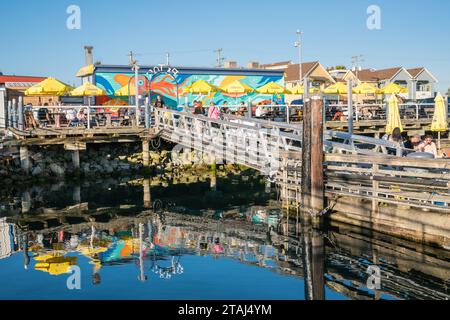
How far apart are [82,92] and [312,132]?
17.3 metres

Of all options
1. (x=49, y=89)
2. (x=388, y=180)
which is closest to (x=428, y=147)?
(x=388, y=180)

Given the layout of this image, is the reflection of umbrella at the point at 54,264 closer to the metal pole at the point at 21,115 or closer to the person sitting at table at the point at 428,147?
the person sitting at table at the point at 428,147

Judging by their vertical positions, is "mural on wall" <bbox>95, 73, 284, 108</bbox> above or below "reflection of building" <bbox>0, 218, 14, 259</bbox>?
above

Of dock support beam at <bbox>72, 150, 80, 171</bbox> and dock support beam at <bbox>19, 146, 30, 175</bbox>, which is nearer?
dock support beam at <bbox>19, 146, 30, 175</bbox>

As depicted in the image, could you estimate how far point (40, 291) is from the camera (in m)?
10.4

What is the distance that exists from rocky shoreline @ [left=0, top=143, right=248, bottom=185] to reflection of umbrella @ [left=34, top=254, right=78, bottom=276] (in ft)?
41.8

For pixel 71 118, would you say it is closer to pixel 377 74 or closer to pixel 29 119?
pixel 29 119

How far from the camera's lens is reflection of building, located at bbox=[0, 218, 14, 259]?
1342 cm

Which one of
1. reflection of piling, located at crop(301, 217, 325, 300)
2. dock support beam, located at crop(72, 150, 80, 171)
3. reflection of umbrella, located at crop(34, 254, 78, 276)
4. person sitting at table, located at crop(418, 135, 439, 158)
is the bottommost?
reflection of piling, located at crop(301, 217, 325, 300)

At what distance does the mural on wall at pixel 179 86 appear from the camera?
34141mm

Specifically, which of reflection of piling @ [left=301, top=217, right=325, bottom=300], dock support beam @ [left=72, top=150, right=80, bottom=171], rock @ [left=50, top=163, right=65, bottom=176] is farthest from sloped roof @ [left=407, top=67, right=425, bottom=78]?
reflection of piling @ [left=301, top=217, right=325, bottom=300]

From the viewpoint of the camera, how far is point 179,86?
3606 cm

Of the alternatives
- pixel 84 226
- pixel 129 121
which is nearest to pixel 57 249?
pixel 84 226

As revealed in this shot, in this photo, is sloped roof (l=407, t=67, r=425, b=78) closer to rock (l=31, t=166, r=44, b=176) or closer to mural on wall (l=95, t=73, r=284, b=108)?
mural on wall (l=95, t=73, r=284, b=108)
